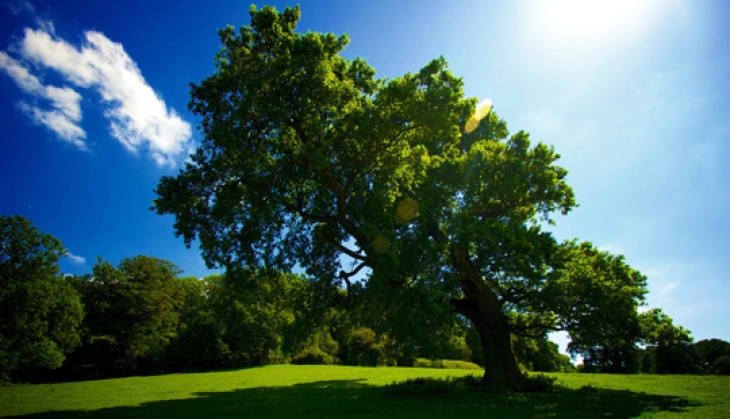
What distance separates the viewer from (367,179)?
1852 centimetres

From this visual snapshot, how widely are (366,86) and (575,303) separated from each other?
1538 centimetres

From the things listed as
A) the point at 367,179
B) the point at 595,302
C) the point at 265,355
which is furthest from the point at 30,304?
the point at 595,302

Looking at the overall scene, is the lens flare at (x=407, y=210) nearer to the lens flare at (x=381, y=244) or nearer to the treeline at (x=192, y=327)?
the lens flare at (x=381, y=244)

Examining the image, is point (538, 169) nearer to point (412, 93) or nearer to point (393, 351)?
point (412, 93)

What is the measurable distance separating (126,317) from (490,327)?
170 ft

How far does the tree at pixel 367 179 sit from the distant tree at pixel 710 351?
123ft

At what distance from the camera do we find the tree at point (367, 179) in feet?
48.2

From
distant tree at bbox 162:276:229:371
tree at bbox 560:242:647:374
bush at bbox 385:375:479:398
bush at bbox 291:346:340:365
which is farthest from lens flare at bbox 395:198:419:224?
distant tree at bbox 162:276:229:371

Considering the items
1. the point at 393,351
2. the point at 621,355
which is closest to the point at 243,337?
the point at 393,351

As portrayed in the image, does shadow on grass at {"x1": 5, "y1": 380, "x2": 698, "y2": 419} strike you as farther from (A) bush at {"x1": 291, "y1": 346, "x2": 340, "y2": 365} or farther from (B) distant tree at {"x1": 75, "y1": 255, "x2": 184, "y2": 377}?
(B) distant tree at {"x1": 75, "y1": 255, "x2": 184, "y2": 377}

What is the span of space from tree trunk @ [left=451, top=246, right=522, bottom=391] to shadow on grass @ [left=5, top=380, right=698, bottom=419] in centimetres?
166

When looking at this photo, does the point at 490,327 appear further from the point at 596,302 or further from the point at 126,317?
the point at 126,317

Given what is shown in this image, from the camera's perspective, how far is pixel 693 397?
14.0 metres

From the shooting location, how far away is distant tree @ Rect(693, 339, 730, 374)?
1586 inches
